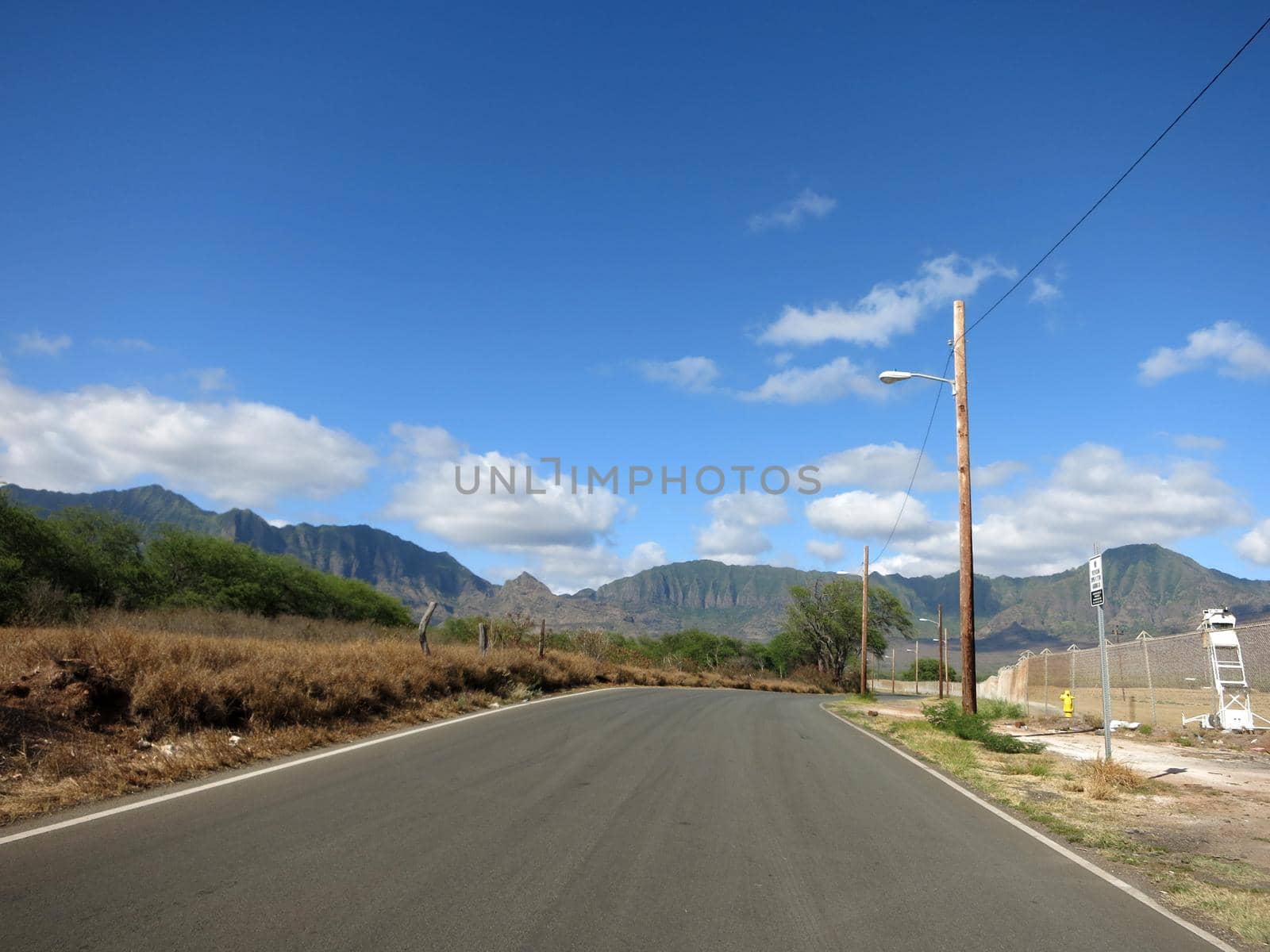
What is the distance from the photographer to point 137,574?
45406mm

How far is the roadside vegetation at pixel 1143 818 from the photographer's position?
19.4 ft

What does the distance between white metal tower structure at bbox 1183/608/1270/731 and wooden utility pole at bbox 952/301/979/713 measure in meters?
5.16

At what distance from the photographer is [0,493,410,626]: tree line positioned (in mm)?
32281

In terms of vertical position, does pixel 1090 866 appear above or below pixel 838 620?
below

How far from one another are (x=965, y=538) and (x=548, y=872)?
1534cm

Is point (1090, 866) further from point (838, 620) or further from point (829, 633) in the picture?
point (829, 633)

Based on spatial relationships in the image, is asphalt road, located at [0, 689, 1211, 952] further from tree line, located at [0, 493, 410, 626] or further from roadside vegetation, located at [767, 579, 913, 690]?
roadside vegetation, located at [767, 579, 913, 690]

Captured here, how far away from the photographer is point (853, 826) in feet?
25.4

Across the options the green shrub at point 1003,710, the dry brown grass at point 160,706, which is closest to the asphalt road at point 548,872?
the dry brown grass at point 160,706

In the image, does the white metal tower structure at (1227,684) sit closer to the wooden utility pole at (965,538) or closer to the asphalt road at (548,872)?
the wooden utility pole at (965,538)

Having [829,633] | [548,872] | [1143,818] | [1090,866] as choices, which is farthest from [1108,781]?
[829,633]

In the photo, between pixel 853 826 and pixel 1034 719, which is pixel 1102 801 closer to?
pixel 853 826

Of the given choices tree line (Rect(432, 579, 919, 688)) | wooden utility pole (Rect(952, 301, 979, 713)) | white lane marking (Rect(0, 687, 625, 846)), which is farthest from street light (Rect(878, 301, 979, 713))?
tree line (Rect(432, 579, 919, 688))

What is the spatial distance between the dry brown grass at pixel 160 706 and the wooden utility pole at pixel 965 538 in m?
10.8
